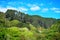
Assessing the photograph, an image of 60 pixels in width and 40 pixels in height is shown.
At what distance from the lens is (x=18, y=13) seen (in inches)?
2753

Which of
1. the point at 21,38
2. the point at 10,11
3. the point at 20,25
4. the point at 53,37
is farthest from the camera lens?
the point at 10,11

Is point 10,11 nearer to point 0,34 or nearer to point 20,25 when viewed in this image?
point 20,25

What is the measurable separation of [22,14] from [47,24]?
9.67m

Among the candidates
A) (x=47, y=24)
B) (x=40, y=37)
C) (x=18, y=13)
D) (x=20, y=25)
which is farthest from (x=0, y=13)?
(x=40, y=37)

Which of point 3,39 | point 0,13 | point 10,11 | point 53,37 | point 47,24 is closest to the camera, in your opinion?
point 3,39

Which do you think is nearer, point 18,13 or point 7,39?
point 7,39

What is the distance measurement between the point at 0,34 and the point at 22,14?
41948 millimetres

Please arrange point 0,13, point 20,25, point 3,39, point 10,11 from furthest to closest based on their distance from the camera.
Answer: point 10,11
point 0,13
point 20,25
point 3,39

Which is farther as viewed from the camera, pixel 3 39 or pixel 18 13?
pixel 18 13

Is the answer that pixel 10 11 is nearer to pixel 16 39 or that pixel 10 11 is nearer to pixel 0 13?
pixel 0 13

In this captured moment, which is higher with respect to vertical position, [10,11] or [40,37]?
[10,11]

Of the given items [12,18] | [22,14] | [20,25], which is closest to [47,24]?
[22,14]

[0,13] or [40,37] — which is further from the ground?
[0,13]

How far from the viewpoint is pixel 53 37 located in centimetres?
3731
